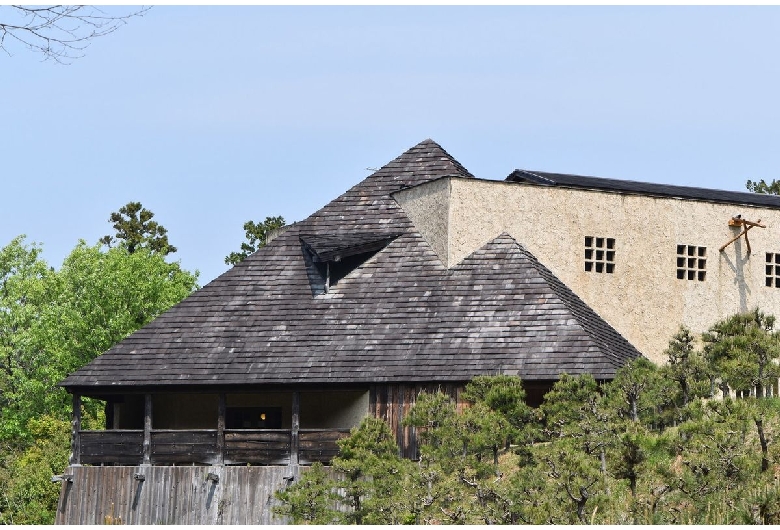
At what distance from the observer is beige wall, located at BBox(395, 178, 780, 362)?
3173 centimetres

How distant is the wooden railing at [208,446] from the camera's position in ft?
93.6

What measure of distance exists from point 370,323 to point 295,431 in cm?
308

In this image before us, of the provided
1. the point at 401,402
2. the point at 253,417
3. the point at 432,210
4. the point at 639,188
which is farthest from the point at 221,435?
the point at 639,188

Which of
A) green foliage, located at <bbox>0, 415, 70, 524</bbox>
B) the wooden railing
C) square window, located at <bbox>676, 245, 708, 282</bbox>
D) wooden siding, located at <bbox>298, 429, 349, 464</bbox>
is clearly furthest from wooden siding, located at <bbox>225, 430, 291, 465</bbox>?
square window, located at <bbox>676, 245, 708, 282</bbox>

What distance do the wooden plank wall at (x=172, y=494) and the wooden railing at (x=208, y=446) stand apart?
1.21 ft

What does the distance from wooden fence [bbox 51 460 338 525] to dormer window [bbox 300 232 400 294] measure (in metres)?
5.15

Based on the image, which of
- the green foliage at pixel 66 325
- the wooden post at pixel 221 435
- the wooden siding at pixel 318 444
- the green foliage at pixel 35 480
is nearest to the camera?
the wooden siding at pixel 318 444

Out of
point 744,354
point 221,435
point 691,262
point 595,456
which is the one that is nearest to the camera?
point 595,456

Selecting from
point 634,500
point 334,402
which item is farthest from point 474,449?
point 334,402

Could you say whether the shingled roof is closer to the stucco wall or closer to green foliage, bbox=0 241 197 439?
the stucco wall

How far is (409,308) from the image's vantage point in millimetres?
30266

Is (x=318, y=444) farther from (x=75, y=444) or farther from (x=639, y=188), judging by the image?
(x=639, y=188)

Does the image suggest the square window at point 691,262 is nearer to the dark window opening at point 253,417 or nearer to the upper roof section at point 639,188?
the upper roof section at point 639,188

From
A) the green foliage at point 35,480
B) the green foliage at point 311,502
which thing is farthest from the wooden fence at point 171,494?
the green foliage at point 311,502
